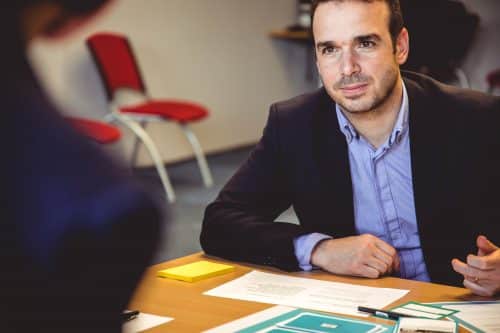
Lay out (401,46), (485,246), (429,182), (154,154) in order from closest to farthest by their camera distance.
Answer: (485,246) → (429,182) → (401,46) → (154,154)

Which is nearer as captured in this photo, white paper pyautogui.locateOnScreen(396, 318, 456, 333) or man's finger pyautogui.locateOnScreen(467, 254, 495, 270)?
white paper pyautogui.locateOnScreen(396, 318, 456, 333)

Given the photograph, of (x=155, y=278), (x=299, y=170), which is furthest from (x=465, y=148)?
(x=155, y=278)

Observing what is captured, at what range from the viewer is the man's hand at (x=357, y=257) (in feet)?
5.67

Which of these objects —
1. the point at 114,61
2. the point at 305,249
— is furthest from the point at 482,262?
the point at 114,61

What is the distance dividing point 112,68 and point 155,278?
4289 mm

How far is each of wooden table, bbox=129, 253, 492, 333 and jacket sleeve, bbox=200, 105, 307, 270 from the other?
0.09 m

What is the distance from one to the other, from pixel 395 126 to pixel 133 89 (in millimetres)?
4258

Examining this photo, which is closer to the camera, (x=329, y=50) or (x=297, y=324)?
(x=297, y=324)

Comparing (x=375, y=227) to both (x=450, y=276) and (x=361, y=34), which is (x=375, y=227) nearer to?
(x=450, y=276)

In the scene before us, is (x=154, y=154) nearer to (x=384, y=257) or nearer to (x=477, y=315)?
(x=384, y=257)

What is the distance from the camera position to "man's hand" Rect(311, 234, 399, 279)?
173 centimetres

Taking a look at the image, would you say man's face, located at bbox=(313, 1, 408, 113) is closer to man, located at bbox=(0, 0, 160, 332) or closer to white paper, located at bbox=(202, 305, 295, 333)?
white paper, located at bbox=(202, 305, 295, 333)

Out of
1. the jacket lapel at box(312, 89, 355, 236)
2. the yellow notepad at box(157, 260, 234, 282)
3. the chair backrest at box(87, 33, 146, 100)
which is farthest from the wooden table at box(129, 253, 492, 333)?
the chair backrest at box(87, 33, 146, 100)

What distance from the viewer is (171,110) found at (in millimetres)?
5840
